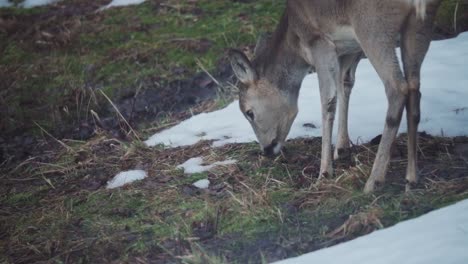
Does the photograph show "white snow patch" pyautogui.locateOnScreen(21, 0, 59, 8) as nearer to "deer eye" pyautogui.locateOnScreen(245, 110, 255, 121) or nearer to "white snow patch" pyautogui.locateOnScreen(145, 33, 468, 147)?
"white snow patch" pyautogui.locateOnScreen(145, 33, 468, 147)

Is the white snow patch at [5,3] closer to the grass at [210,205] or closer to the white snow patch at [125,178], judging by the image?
the grass at [210,205]

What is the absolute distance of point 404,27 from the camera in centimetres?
660

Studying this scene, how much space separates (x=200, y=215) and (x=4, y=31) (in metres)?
8.13

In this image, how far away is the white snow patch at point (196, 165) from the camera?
8.08 metres

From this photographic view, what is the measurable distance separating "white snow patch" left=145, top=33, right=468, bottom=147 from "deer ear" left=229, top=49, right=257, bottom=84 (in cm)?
83

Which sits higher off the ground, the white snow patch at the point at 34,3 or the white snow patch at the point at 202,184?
the white snow patch at the point at 202,184

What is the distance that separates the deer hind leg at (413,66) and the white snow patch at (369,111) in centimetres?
137

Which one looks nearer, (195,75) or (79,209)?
(79,209)

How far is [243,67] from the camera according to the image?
328 inches

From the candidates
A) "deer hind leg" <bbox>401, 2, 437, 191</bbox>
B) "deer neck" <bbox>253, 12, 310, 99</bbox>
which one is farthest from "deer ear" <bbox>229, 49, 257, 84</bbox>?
"deer hind leg" <bbox>401, 2, 437, 191</bbox>

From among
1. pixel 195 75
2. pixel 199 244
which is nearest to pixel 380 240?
pixel 199 244

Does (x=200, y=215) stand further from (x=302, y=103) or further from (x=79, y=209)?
(x=302, y=103)

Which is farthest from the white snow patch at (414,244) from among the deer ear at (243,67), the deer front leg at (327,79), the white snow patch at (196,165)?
the deer ear at (243,67)

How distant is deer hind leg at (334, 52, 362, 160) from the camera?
801 cm
